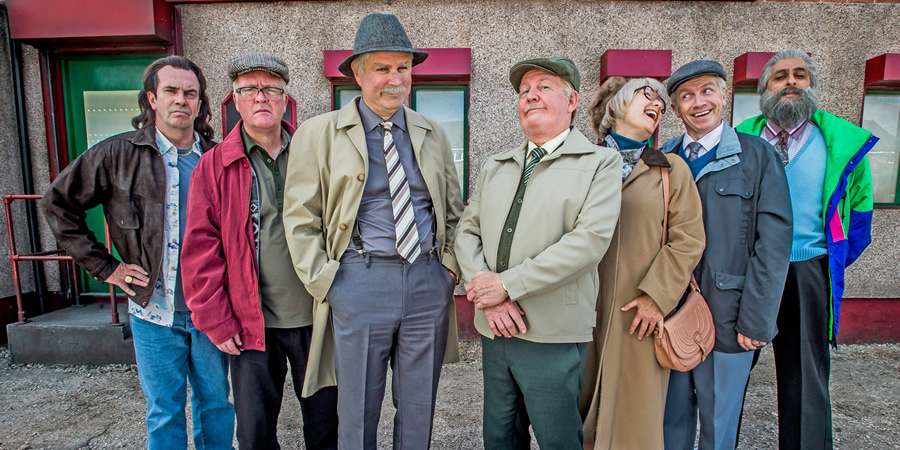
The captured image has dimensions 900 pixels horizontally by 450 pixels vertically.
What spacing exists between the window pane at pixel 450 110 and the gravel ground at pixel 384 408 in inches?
83.9

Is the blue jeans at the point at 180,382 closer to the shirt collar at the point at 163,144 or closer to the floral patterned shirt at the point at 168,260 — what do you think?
the floral patterned shirt at the point at 168,260

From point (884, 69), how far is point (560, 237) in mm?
4442

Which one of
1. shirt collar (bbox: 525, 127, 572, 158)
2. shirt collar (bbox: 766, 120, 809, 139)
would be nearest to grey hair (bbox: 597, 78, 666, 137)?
shirt collar (bbox: 525, 127, 572, 158)

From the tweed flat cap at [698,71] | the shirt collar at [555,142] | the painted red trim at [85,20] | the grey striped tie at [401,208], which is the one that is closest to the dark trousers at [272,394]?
the grey striped tie at [401,208]

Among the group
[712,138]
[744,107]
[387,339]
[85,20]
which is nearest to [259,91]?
[387,339]

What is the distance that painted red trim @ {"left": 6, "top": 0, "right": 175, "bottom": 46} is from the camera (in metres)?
3.83

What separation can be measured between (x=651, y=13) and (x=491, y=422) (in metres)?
4.02

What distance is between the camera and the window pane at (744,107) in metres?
4.41

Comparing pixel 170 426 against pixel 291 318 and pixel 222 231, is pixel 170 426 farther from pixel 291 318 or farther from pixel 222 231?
pixel 222 231

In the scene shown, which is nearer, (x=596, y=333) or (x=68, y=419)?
(x=596, y=333)

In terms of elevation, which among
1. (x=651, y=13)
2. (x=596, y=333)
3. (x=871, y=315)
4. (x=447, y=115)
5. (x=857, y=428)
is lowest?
(x=857, y=428)

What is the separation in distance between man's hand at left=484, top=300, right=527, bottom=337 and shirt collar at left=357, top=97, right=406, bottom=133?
97 centimetres

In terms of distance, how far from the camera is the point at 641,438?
2006 mm

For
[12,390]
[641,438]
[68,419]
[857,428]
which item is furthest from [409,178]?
[12,390]
